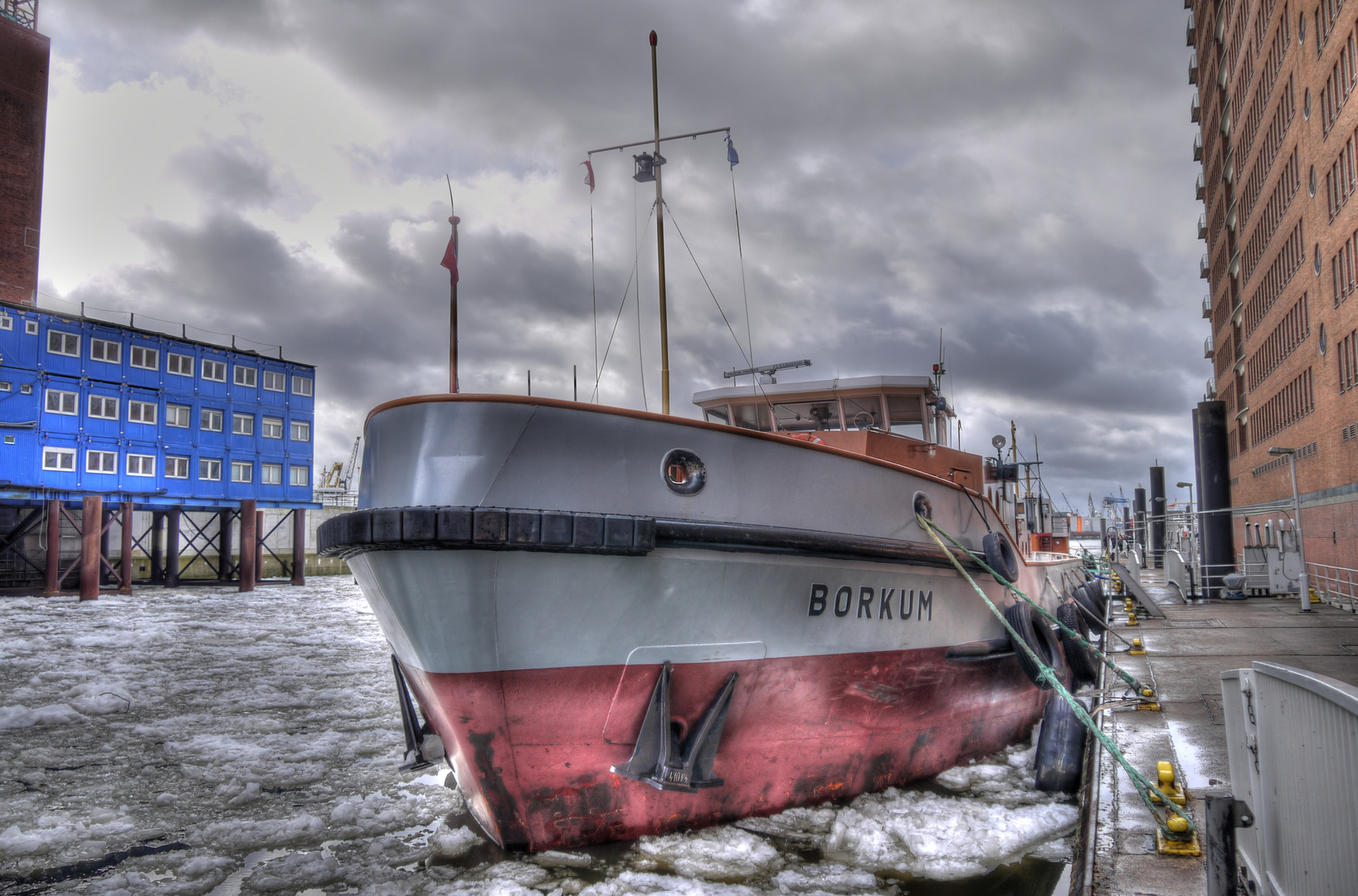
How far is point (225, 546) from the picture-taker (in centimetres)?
3041

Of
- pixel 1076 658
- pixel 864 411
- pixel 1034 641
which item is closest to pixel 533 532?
pixel 1034 641

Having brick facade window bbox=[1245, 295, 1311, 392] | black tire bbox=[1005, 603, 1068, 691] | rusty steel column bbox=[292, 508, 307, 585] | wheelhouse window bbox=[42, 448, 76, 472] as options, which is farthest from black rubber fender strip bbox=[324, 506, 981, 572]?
rusty steel column bbox=[292, 508, 307, 585]

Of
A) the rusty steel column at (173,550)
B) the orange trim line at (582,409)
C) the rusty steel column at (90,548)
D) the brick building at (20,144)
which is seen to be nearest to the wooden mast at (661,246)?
the orange trim line at (582,409)

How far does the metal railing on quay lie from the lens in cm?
1421

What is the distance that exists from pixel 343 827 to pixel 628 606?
2.44 metres

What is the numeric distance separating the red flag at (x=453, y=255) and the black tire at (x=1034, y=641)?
15.1ft

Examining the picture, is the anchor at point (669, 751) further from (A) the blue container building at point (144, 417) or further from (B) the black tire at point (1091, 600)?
(A) the blue container building at point (144, 417)

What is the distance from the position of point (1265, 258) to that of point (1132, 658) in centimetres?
2812

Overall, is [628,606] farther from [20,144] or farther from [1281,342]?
[20,144]

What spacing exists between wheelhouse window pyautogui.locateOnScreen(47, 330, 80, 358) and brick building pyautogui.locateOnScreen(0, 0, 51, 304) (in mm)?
9903

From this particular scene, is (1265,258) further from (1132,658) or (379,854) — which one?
(379,854)

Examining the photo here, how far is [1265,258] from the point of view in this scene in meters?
29.5

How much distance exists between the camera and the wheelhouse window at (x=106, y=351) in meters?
24.7

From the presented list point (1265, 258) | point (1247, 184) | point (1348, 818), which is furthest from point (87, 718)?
point (1247, 184)
